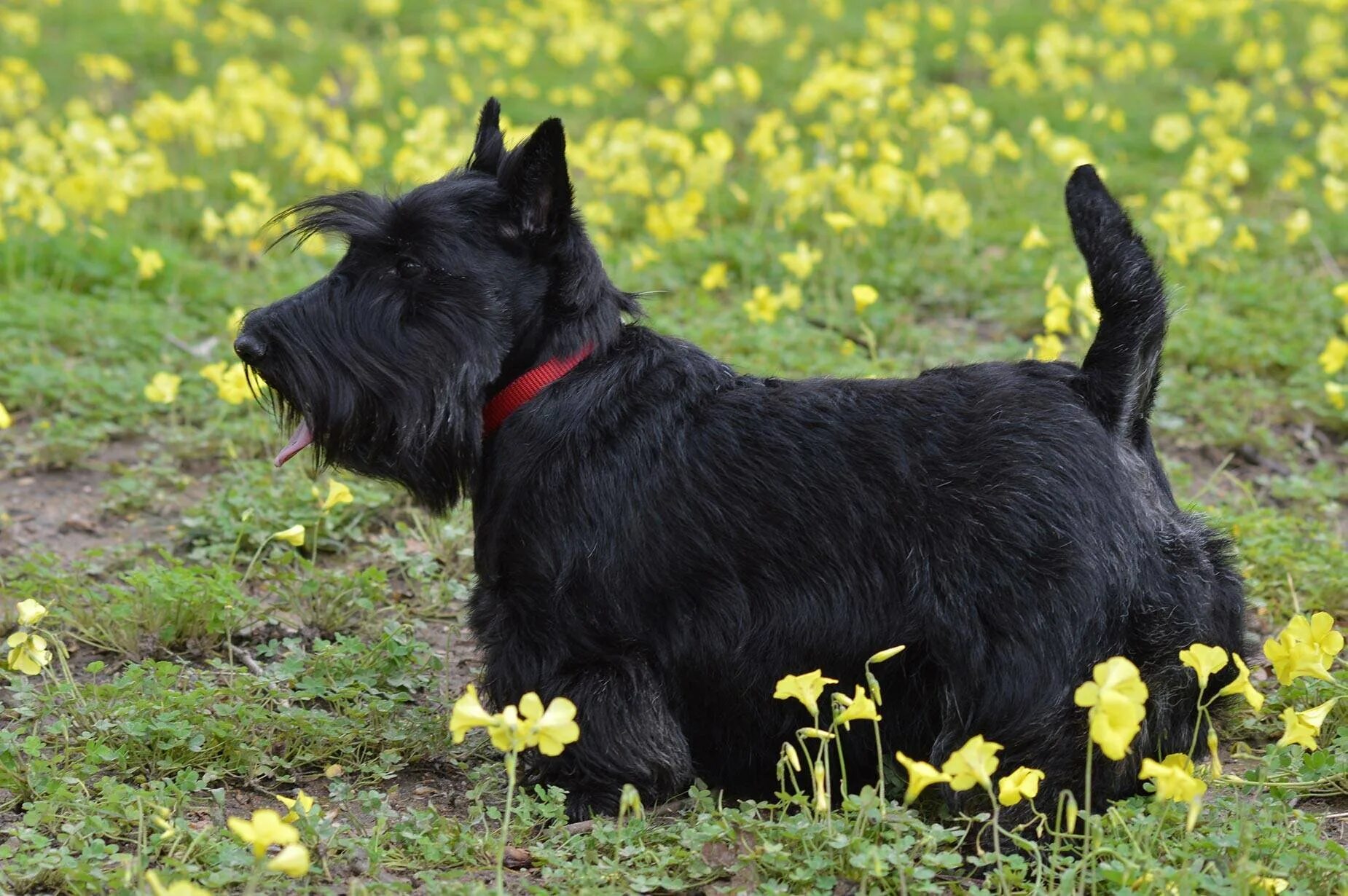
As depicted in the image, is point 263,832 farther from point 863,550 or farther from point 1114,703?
point 863,550

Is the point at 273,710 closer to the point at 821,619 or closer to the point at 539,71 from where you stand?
the point at 821,619

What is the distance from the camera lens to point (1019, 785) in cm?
266

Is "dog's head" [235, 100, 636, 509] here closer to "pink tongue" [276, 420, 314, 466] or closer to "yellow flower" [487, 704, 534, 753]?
"pink tongue" [276, 420, 314, 466]

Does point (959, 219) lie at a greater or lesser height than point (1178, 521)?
greater

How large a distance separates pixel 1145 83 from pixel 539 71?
436 centimetres

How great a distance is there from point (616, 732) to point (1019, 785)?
912mm

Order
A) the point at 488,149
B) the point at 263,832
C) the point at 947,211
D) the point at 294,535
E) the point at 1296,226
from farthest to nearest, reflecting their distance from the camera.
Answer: the point at 947,211
the point at 1296,226
the point at 294,535
the point at 488,149
the point at 263,832

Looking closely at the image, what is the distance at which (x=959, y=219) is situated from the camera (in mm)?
6641

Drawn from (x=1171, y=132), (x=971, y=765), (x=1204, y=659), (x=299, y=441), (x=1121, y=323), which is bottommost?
(x=971, y=765)

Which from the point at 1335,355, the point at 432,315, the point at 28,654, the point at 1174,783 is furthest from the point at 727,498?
the point at 1335,355

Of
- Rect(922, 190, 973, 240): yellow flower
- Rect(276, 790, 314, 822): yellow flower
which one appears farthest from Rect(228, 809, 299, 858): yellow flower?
Rect(922, 190, 973, 240): yellow flower

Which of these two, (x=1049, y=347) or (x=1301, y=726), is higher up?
(x=1049, y=347)

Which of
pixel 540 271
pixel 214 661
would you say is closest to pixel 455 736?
pixel 540 271

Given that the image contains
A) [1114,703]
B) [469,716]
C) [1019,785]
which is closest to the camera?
[1114,703]
